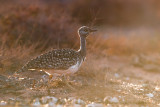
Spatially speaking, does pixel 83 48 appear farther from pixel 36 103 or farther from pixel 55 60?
pixel 36 103

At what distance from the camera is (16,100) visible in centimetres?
626

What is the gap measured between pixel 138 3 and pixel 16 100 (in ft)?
61.0

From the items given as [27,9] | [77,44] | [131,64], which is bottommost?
[131,64]

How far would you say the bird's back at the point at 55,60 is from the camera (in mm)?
6664

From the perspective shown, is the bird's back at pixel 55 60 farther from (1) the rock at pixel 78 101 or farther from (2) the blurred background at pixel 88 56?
(1) the rock at pixel 78 101

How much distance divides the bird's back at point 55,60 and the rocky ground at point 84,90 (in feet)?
1.47

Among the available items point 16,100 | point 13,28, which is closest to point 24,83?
point 16,100

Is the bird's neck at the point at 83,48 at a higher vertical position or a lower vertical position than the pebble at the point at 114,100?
higher

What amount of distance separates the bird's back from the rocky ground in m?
0.45

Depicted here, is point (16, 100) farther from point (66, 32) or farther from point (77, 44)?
point (66, 32)

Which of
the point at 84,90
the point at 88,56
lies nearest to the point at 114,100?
the point at 84,90

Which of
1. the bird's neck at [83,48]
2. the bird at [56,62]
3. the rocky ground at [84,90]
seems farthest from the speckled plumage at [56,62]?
the rocky ground at [84,90]

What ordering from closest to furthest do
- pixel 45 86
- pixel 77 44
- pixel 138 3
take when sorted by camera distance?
pixel 45 86, pixel 77 44, pixel 138 3

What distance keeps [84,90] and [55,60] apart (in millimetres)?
786
